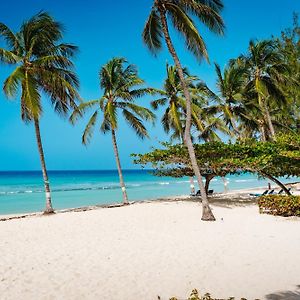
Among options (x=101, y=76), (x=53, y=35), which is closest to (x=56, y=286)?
(x=53, y=35)

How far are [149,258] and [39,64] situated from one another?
37.1 ft

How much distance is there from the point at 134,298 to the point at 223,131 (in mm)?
21804

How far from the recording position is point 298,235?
31.0ft

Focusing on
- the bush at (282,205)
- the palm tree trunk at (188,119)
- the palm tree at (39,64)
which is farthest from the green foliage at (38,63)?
the bush at (282,205)

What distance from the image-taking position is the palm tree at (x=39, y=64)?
14.4 metres

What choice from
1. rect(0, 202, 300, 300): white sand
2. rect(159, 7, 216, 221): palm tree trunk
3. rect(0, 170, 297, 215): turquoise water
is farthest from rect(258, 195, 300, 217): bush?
rect(0, 170, 297, 215): turquoise water

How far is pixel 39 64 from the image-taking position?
1523cm

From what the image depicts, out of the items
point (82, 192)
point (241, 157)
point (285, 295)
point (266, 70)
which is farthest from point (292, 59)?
point (82, 192)

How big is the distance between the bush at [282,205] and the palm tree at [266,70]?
11.7 m

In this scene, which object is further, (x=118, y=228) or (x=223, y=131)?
(x=223, y=131)

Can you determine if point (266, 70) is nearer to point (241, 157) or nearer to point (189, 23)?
point (241, 157)

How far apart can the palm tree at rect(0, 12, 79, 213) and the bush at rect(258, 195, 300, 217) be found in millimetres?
9804

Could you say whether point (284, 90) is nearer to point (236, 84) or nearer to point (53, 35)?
point (236, 84)

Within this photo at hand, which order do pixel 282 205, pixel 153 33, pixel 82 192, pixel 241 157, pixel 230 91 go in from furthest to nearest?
pixel 82 192
pixel 230 91
pixel 241 157
pixel 153 33
pixel 282 205
